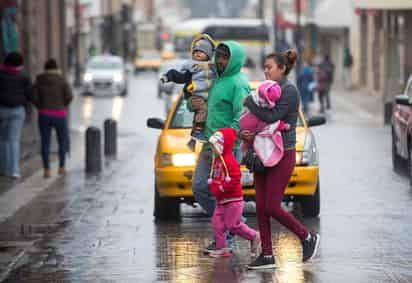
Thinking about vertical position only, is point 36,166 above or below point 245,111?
below

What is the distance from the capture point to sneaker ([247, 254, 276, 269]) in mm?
10219

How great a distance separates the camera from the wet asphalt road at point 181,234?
33.3ft

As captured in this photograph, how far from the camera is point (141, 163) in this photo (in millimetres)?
21016

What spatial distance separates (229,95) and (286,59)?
824mm

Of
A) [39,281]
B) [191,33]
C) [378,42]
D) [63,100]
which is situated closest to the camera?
[39,281]

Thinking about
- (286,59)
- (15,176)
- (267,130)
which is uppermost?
(286,59)

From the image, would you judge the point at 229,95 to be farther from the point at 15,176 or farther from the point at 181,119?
the point at 15,176

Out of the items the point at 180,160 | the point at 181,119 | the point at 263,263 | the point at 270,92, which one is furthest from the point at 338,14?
the point at 270,92

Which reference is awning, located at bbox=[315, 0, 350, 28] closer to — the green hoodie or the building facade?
the building facade

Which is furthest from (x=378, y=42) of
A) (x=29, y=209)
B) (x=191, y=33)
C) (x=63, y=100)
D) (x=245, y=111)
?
(x=245, y=111)

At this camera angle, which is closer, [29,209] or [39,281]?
[39,281]

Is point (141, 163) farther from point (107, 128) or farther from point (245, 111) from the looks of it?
point (245, 111)

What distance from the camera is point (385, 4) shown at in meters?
37.4

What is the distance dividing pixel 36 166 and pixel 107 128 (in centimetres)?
229
